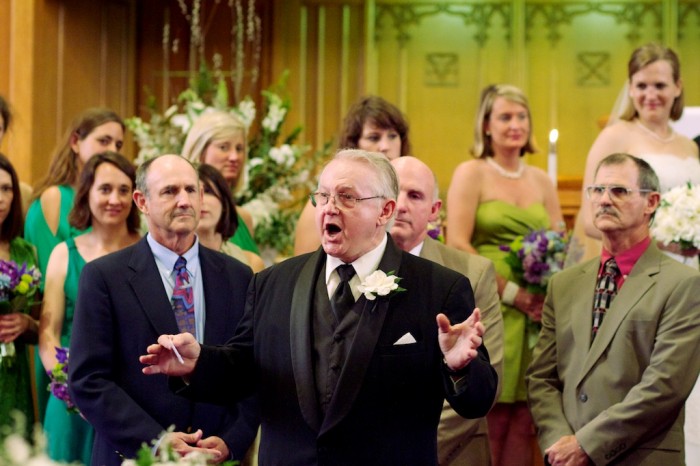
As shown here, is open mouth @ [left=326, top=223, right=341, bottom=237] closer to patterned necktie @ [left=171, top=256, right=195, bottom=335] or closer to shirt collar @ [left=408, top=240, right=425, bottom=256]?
patterned necktie @ [left=171, top=256, right=195, bottom=335]

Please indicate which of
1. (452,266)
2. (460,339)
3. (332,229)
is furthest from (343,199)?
(452,266)

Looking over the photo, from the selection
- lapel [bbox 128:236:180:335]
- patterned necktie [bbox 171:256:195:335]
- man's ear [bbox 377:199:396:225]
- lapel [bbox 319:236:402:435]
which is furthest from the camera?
→ patterned necktie [bbox 171:256:195:335]

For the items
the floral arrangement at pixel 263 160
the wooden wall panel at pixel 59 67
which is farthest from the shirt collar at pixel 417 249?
the wooden wall panel at pixel 59 67

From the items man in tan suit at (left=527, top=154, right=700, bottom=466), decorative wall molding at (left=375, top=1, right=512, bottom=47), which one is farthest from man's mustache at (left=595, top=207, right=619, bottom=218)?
decorative wall molding at (left=375, top=1, right=512, bottom=47)

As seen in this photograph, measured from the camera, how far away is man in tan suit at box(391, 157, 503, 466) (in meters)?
4.31

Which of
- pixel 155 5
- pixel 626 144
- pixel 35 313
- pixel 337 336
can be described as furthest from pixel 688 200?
pixel 155 5

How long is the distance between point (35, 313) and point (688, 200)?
284 centimetres

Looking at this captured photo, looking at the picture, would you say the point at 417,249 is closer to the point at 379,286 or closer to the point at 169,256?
the point at 169,256

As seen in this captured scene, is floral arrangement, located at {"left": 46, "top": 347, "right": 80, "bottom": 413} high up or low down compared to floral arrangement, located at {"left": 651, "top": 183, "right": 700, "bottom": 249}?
down

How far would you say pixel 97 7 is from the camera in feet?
30.6

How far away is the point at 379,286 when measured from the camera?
11.0ft

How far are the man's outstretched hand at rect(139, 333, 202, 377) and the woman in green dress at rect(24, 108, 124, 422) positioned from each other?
6.28ft

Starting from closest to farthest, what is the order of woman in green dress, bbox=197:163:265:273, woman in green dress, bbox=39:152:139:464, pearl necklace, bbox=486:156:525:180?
woman in green dress, bbox=39:152:139:464, woman in green dress, bbox=197:163:265:273, pearl necklace, bbox=486:156:525:180

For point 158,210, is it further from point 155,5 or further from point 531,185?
point 155,5
